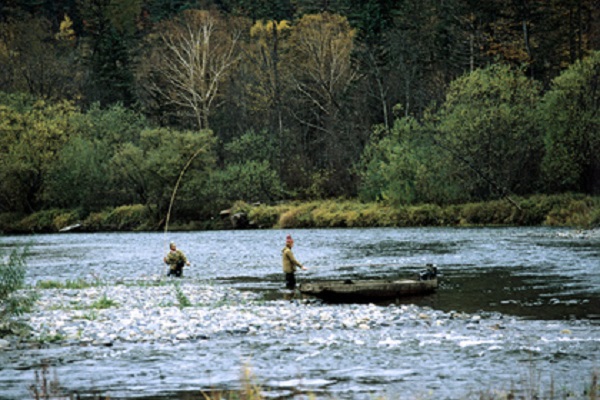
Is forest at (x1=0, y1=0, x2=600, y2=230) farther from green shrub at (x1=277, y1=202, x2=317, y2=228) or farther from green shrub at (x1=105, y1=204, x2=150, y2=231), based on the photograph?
green shrub at (x1=277, y1=202, x2=317, y2=228)

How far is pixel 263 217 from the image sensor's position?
7362 centimetres

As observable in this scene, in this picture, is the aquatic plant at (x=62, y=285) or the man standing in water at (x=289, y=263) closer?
the man standing in water at (x=289, y=263)

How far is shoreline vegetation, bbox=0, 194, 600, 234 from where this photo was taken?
2270 inches

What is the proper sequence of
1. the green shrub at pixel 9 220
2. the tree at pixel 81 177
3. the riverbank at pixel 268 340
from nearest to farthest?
the riverbank at pixel 268 340, the green shrub at pixel 9 220, the tree at pixel 81 177

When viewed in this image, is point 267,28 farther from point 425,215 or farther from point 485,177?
point 485,177

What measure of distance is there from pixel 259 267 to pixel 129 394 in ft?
78.4

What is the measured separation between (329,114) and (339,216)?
15199 millimetres

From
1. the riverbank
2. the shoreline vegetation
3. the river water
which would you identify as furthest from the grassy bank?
the riverbank

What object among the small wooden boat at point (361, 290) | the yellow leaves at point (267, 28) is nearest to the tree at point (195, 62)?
the yellow leaves at point (267, 28)

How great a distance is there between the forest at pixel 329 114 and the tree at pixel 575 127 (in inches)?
4.6

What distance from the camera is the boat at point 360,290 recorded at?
79.6 ft

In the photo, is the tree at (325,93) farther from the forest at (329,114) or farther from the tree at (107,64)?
the tree at (107,64)

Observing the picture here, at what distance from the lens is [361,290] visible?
80.3 ft

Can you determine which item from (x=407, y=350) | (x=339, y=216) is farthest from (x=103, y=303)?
(x=339, y=216)
